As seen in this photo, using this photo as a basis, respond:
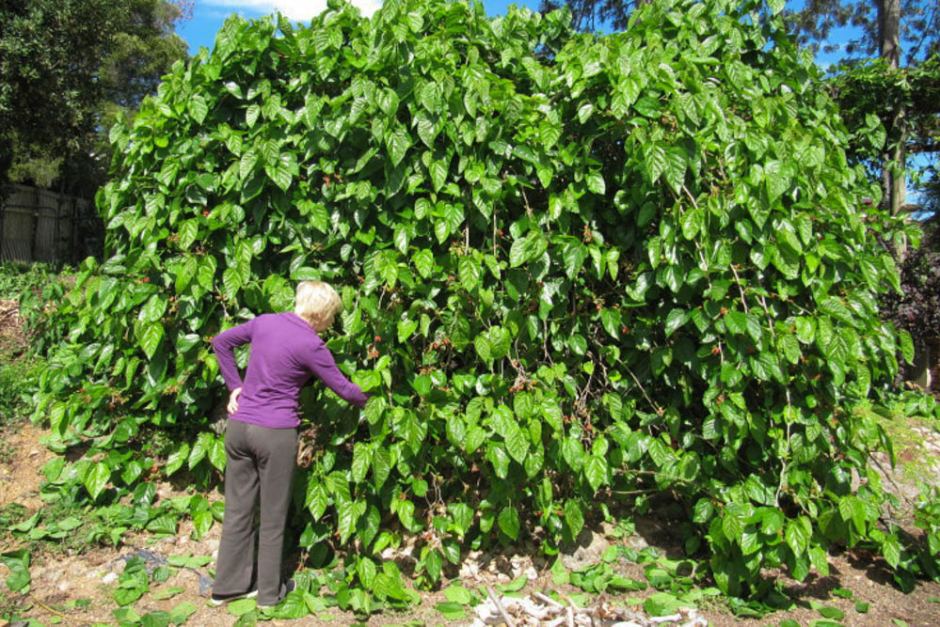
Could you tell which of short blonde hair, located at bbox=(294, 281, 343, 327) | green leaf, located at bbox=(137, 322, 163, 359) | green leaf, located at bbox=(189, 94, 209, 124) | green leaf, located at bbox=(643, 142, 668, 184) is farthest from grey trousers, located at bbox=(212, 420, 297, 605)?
green leaf, located at bbox=(643, 142, 668, 184)

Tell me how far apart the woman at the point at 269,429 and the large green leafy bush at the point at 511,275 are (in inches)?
6.9

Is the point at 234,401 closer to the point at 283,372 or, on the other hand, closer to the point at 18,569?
the point at 283,372

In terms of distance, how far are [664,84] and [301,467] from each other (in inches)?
98.2

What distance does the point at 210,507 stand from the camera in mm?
3520

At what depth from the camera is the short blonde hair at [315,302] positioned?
2.98 m

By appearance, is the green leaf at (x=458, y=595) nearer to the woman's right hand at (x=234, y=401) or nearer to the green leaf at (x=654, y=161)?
the woman's right hand at (x=234, y=401)

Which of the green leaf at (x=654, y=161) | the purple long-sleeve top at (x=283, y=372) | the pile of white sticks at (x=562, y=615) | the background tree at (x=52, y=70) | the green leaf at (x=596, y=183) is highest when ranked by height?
the background tree at (x=52, y=70)

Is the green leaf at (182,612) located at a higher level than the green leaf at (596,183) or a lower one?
lower

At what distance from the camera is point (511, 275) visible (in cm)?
318

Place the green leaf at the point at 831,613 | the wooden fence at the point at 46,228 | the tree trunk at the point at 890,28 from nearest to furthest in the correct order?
the green leaf at the point at 831,613 → the tree trunk at the point at 890,28 → the wooden fence at the point at 46,228

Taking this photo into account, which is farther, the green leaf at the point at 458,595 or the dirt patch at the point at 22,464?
the dirt patch at the point at 22,464

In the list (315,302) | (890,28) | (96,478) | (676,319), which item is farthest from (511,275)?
(890,28)

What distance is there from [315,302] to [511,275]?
0.89m

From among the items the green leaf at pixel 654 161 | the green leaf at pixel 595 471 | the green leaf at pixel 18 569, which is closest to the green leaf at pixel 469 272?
the green leaf at pixel 654 161
